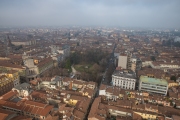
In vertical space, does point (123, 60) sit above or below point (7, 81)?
above

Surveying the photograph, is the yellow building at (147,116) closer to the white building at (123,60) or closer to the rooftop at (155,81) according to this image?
the rooftop at (155,81)

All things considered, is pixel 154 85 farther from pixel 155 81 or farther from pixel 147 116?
pixel 147 116

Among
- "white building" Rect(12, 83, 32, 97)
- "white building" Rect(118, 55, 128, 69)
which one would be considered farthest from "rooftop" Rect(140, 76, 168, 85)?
"white building" Rect(12, 83, 32, 97)

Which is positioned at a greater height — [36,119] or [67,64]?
[67,64]

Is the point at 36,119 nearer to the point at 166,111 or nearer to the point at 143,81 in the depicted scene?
the point at 166,111

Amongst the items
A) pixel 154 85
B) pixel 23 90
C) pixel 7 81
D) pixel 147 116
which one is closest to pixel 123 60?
pixel 154 85

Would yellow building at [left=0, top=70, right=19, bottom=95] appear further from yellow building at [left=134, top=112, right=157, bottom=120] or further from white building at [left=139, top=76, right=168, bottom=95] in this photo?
white building at [left=139, top=76, right=168, bottom=95]

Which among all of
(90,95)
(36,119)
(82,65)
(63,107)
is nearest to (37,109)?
(36,119)

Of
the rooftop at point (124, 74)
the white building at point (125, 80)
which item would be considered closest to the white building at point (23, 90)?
the white building at point (125, 80)
